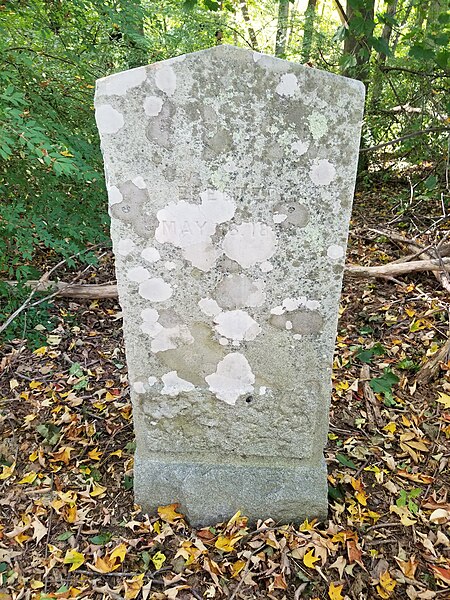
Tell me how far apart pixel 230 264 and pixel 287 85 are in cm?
60

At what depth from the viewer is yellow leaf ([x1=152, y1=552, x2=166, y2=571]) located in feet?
6.44

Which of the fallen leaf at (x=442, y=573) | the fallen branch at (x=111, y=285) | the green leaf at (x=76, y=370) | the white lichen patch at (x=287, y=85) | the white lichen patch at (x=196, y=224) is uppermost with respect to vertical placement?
the white lichen patch at (x=287, y=85)

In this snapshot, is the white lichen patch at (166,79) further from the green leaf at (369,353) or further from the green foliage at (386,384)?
the green leaf at (369,353)

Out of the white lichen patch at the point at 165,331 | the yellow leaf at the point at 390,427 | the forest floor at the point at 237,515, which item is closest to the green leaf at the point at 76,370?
the forest floor at the point at 237,515

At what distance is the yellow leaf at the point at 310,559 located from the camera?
1.93 meters

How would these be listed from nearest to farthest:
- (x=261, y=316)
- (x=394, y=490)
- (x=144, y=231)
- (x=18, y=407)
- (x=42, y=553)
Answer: (x=144, y=231)
(x=261, y=316)
(x=42, y=553)
(x=394, y=490)
(x=18, y=407)

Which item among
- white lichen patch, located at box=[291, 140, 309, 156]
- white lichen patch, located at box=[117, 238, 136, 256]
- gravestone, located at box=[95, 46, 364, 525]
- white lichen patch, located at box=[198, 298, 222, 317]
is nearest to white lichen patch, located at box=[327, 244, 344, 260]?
gravestone, located at box=[95, 46, 364, 525]

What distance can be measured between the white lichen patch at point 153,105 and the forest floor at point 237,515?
64.5 inches

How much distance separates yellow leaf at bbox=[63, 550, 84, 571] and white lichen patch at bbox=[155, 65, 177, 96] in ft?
5.87

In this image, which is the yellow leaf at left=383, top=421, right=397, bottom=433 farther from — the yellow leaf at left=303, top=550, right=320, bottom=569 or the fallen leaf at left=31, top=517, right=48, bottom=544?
the fallen leaf at left=31, top=517, right=48, bottom=544

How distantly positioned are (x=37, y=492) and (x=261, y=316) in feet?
4.54

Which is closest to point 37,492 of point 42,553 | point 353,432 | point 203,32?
point 42,553

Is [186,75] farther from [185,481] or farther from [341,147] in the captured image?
[185,481]

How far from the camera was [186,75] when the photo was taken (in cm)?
151
